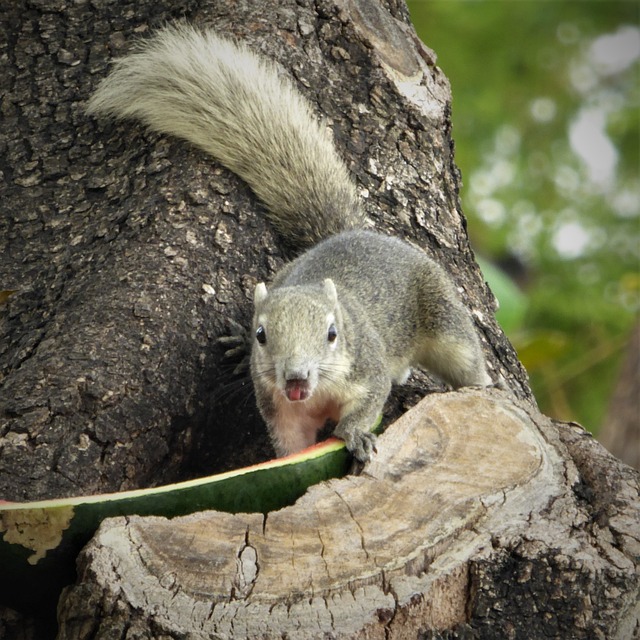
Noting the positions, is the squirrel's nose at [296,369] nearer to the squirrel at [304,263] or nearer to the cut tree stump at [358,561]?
the squirrel at [304,263]

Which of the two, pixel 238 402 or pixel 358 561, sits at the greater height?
pixel 358 561

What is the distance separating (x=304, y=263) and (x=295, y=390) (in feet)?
2.51

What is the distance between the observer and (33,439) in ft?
9.31

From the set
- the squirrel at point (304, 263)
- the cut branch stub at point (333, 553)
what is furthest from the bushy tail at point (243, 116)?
the cut branch stub at point (333, 553)

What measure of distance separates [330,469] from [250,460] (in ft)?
1.81

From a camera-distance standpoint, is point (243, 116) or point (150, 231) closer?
point (150, 231)

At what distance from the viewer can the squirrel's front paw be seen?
278cm

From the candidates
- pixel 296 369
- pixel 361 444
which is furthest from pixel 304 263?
pixel 361 444

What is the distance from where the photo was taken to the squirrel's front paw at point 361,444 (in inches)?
110

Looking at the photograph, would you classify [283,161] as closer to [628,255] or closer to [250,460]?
[250,460]

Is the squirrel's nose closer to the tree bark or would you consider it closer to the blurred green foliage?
the tree bark

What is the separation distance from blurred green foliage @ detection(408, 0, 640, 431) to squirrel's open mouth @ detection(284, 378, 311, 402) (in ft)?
13.3

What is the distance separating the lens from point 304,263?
3699 mm

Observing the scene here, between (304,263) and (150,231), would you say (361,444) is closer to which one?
(304,263)
